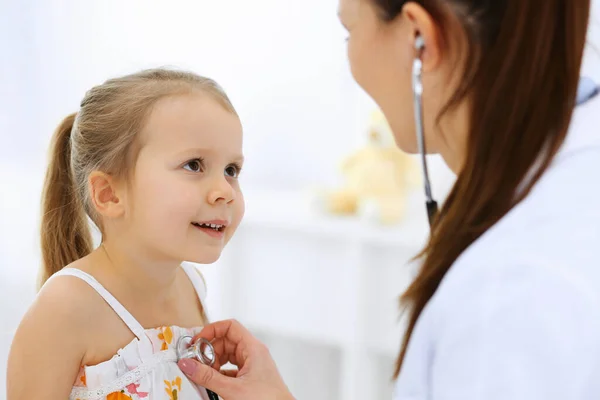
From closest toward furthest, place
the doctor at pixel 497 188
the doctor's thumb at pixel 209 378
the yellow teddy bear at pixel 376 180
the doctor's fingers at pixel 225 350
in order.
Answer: the doctor at pixel 497 188 < the doctor's thumb at pixel 209 378 < the doctor's fingers at pixel 225 350 < the yellow teddy bear at pixel 376 180

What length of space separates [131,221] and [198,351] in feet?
0.70

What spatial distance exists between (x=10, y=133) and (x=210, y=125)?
1040 mm

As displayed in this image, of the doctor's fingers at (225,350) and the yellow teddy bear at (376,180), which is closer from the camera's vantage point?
the doctor's fingers at (225,350)

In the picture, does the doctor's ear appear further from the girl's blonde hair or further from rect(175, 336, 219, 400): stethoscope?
rect(175, 336, 219, 400): stethoscope

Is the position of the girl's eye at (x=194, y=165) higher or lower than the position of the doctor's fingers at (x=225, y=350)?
higher

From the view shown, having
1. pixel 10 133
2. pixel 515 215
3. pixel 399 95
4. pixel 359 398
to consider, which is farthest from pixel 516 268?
pixel 359 398

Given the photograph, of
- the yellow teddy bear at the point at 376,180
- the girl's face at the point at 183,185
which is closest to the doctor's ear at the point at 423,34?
the girl's face at the point at 183,185

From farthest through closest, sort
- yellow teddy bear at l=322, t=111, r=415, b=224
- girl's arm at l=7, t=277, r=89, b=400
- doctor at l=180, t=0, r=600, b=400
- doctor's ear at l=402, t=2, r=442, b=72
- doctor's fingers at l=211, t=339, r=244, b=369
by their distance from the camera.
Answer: yellow teddy bear at l=322, t=111, r=415, b=224
doctor's fingers at l=211, t=339, r=244, b=369
girl's arm at l=7, t=277, r=89, b=400
doctor's ear at l=402, t=2, r=442, b=72
doctor at l=180, t=0, r=600, b=400

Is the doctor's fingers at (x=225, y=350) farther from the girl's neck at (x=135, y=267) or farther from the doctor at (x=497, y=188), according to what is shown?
the doctor at (x=497, y=188)

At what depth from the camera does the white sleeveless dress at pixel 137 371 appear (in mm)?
1024

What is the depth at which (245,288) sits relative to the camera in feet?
8.48

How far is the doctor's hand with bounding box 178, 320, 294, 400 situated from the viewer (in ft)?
3.56

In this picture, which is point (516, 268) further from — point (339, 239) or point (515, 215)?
point (339, 239)

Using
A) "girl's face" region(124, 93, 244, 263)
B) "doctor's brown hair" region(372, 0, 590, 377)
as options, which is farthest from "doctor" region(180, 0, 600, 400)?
"girl's face" region(124, 93, 244, 263)
